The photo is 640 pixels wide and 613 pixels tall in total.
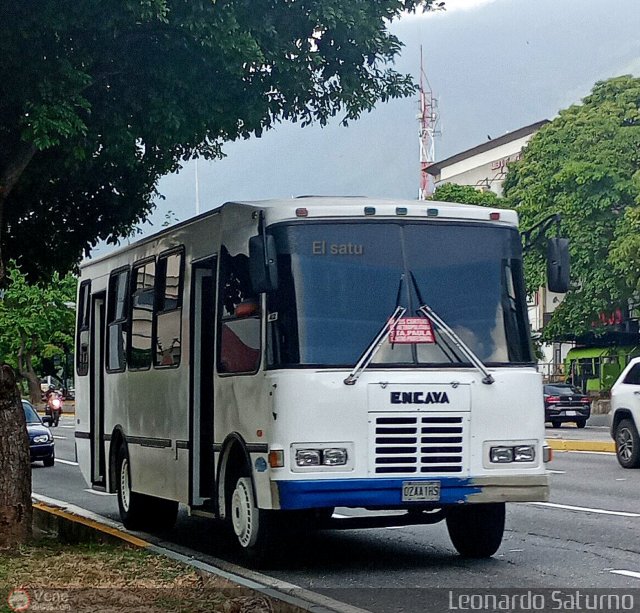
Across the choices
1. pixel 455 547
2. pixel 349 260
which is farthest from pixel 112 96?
pixel 455 547

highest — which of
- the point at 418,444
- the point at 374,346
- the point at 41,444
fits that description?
the point at 374,346

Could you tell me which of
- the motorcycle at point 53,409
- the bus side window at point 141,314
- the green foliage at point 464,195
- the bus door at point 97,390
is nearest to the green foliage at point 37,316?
the motorcycle at point 53,409

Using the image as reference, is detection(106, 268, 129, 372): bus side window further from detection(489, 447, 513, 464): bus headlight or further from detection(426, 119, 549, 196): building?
detection(426, 119, 549, 196): building

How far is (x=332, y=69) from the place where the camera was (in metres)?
13.8

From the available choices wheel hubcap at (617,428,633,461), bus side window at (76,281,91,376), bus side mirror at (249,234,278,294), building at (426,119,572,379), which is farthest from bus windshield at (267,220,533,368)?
building at (426,119,572,379)

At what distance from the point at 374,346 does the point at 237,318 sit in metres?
1.35

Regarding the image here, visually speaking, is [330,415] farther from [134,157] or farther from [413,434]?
[134,157]

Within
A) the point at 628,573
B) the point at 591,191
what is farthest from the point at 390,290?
the point at 591,191

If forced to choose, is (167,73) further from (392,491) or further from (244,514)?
(392,491)

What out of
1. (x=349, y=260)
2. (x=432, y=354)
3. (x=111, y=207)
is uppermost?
(x=111, y=207)

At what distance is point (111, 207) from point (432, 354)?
633 cm

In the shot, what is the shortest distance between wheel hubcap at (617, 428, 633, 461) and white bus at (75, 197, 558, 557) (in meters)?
10.7

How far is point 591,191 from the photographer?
5594 centimetres

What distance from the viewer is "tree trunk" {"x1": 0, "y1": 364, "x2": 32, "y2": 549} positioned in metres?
12.2
